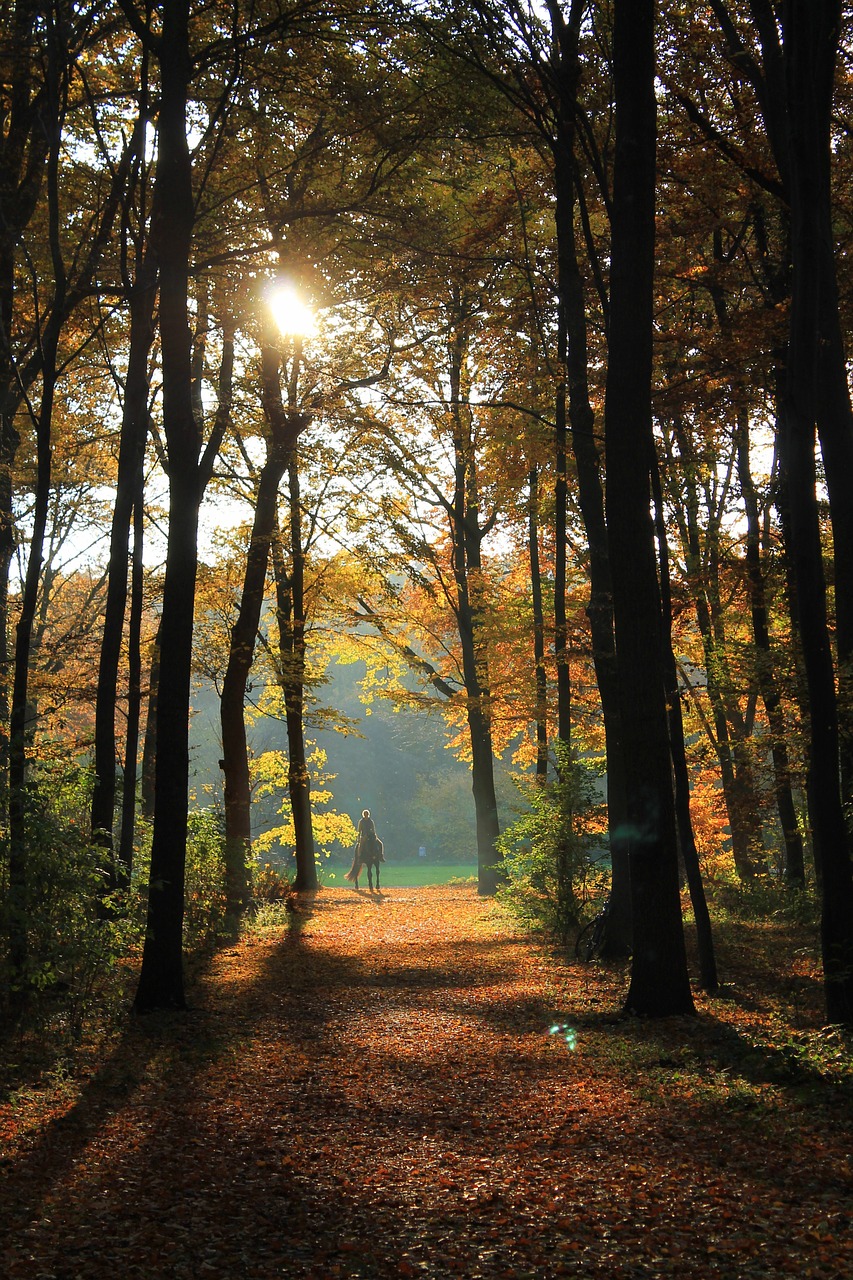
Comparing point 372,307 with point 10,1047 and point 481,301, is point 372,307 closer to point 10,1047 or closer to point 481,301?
point 481,301

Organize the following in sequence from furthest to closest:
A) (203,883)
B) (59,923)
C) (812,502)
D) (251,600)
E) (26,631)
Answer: (251,600)
(203,883)
(26,631)
(59,923)
(812,502)

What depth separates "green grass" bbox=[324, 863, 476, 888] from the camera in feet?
162

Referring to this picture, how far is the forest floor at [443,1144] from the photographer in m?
3.34

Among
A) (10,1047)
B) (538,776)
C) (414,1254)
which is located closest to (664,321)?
(538,776)

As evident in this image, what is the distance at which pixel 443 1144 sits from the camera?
4625mm

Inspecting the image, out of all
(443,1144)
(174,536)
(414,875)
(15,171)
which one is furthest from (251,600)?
(414,875)

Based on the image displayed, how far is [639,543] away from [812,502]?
4.40 feet

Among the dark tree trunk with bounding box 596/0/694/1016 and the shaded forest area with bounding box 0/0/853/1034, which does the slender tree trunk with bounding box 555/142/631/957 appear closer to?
the shaded forest area with bounding box 0/0/853/1034

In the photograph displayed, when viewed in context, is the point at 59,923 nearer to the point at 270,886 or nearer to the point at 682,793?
the point at 682,793

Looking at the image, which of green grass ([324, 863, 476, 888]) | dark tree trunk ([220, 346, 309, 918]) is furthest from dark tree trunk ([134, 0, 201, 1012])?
green grass ([324, 863, 476, 888])

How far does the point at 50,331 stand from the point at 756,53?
24.7ft

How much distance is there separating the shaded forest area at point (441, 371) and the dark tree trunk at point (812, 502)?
0.02 m

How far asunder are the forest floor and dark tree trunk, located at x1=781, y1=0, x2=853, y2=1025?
68 centimetres

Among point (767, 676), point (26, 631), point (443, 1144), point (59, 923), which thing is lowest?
point (443, 1144)
